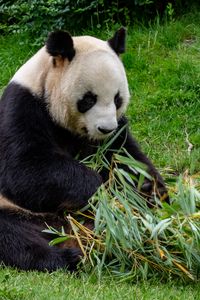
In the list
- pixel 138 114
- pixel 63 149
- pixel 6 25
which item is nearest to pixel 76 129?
pixel 63 149

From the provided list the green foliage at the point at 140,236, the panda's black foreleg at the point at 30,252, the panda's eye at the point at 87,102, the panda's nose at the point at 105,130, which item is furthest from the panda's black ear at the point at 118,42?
the panda's black foreleg at the point at 30,252

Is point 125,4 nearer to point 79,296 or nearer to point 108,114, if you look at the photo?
point 108,114

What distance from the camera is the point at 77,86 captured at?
20.8 ft

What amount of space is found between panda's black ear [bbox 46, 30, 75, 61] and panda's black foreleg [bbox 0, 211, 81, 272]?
4.46 feet

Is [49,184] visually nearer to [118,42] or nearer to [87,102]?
[87,102]

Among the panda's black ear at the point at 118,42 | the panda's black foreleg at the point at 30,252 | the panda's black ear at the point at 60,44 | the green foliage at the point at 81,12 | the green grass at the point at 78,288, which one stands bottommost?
the green foliage at the point at 81,12

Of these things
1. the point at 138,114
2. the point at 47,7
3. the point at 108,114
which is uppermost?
the point at 108,114

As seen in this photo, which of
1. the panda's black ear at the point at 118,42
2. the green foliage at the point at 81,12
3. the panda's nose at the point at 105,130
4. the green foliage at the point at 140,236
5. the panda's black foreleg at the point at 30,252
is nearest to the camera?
the green foliage at the point at 140,236

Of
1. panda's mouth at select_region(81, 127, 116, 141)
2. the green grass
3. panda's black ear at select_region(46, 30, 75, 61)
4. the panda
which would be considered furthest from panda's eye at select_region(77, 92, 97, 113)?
the green grass

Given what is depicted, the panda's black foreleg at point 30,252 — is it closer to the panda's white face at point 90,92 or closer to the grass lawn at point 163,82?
the panda's white face at point 90,92

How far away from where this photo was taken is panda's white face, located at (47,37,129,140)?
20.6 feet

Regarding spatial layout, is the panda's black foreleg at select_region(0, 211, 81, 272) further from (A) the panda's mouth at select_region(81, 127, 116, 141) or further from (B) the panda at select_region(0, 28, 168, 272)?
(A) the panda's mouth at select_region(81, 127, 116, 141)

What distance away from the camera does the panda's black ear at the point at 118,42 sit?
6707 mm

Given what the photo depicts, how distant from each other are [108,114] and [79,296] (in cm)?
167
